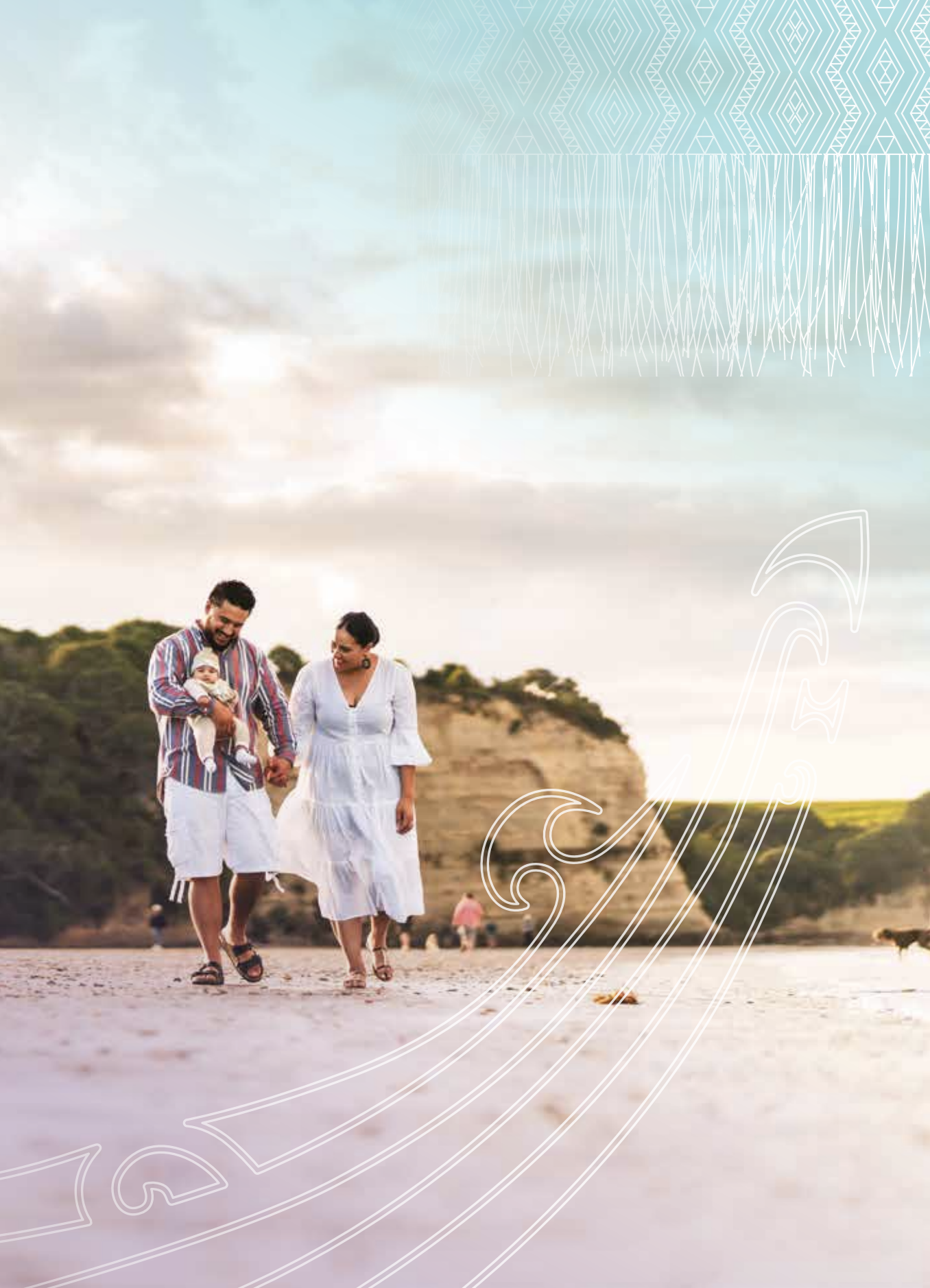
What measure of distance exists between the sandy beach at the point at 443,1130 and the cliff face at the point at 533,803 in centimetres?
2533

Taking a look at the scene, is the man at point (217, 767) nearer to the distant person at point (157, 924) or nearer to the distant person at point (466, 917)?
the distant person at point (466, 917)

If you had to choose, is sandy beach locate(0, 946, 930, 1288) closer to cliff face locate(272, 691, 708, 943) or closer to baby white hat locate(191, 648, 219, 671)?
baby white hat locate(191, 648, 219, 671)

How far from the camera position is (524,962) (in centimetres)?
1513

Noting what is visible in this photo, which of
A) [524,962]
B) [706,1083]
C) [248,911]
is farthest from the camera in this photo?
[524,962]

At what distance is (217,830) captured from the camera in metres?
7.93

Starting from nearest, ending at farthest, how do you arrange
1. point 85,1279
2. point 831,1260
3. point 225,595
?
point 85,1279 → point 831,1260 → point 225,595

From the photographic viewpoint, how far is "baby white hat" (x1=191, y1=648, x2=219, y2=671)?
7.89m

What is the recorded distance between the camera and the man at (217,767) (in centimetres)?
786

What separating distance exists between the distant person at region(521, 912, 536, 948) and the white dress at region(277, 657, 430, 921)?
68.3 feet

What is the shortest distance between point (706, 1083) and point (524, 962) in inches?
365

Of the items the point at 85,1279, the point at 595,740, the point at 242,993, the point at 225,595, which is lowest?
the point at 85,1279

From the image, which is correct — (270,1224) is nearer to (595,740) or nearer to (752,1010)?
(752,1010)

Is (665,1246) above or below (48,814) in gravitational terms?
below

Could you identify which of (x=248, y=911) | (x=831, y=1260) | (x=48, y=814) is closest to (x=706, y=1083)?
(x=831, y=1260)
